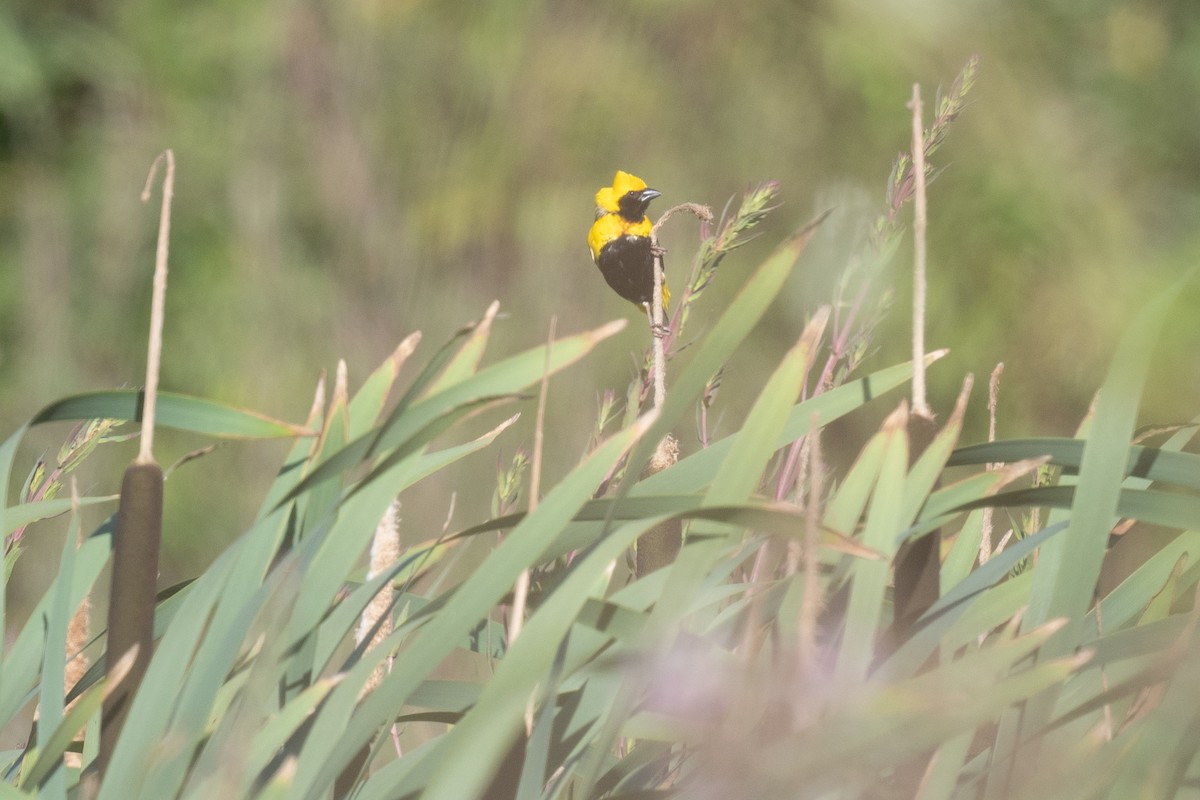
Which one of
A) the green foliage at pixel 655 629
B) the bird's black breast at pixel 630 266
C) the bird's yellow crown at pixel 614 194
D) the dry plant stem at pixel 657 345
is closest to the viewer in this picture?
the green foliage at pixel 655 629

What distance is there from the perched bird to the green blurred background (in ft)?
1.00

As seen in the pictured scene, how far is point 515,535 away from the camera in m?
0.42

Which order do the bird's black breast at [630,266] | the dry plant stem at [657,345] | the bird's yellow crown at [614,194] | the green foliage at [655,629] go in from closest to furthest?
the green foliage at [655,629], the dry plant stem at [657,345], the bird's black breast at [630,266], the bird's yellow crown at [614,194]

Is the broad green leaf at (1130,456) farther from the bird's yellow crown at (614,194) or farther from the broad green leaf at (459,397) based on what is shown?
the bird's yellow crown at (614,194)

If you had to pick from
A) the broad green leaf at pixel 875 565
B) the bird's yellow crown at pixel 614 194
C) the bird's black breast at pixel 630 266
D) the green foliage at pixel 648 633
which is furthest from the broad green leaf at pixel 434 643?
the bird's yellow crown at pixel 614 194

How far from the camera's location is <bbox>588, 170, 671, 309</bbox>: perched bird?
4.04ft

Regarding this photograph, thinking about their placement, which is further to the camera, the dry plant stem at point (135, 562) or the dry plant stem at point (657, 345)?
the dry plant stem at point (657, 345)

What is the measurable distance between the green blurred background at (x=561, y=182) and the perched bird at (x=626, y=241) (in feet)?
1.00

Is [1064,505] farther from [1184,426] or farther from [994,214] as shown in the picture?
[994,214]

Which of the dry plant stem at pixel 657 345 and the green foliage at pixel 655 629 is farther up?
the dry plant stem at pixel 657 345

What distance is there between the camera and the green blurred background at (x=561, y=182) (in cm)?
221

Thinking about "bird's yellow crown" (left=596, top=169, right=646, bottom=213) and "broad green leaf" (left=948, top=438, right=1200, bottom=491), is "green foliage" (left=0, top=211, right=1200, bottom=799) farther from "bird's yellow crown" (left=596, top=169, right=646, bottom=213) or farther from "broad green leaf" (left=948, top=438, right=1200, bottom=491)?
"bird's yellow crown" (left=596, top=169, right=646, bottom=213)

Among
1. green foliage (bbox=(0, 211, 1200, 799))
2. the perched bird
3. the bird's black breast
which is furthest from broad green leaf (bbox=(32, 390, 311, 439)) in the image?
the bird's black breast

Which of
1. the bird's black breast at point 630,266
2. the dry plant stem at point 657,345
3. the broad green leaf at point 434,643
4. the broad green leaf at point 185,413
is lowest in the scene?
the broad green leaf at point 434,643
